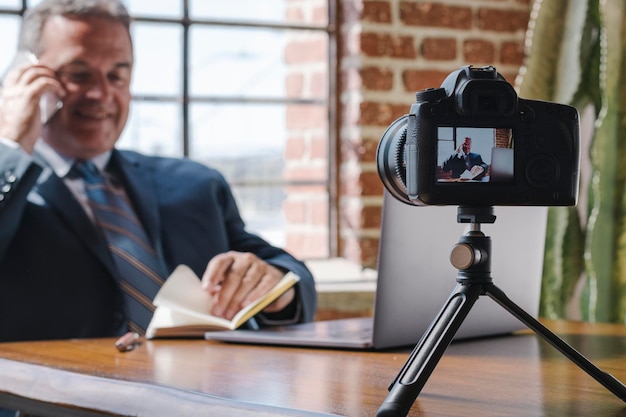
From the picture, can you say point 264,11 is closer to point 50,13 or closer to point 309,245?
point 309,245

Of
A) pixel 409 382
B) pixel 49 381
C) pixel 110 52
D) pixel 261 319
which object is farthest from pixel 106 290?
pixel 409 382

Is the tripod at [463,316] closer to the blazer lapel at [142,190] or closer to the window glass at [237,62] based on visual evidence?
the blazer lapel at [142,190]

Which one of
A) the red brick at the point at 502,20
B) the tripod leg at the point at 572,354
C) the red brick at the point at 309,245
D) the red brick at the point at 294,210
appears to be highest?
the red brick at the point at 502,20

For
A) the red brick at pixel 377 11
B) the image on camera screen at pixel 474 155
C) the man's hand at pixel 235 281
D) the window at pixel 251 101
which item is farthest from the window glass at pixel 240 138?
the image on camera screen at pixel 474 155

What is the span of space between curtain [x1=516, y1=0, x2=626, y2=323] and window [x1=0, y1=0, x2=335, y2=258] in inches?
24.0

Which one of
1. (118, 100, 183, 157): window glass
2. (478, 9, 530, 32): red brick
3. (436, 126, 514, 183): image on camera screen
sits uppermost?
(478, 9, 530, 32): red brick

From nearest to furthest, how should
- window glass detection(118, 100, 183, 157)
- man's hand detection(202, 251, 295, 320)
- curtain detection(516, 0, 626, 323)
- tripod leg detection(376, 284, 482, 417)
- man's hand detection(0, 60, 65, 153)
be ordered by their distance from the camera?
tripod leg detection(376, 284, 482, 417) → man's hand detection(202, 251, 295, 320) → man's hand detection(0, 60, 65, 153) → curtain detection(516, 0, 626, 323) → window glass detection(118, 100, 183, 157)

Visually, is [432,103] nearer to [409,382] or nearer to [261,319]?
[409,382]

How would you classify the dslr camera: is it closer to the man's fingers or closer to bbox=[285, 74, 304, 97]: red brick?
the man's fingers

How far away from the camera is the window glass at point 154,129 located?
2.62 meters

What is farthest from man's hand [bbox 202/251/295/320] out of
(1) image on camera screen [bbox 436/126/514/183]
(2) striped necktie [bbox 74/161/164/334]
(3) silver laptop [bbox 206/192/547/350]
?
(1) image on camera screen [bbox 436/126/514/183]

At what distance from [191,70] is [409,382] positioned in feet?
6.06

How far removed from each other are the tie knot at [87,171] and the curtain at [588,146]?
1.02 meters

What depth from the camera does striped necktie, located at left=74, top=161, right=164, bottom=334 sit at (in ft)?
6.37
